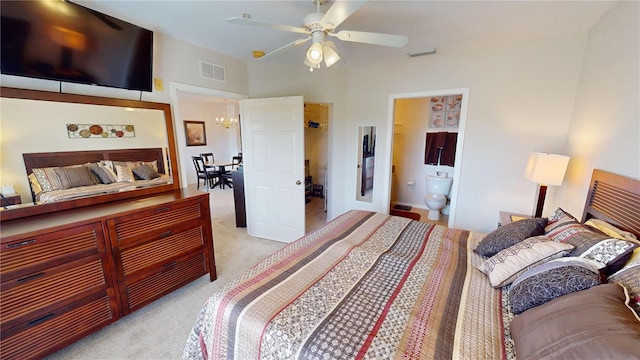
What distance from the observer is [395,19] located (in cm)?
206

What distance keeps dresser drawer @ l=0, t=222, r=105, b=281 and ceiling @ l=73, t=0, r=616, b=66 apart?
1713 millimetres

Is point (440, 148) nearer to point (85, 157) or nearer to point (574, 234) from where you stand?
point (574, 234)

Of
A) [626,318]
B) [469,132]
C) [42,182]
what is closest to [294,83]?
[469,132]

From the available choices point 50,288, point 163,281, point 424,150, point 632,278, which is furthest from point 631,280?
point 424,150

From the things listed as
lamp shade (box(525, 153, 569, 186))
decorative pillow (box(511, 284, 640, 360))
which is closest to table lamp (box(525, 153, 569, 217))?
lamp shade (box(525, 153, 569, 186))

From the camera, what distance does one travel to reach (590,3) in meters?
1.79

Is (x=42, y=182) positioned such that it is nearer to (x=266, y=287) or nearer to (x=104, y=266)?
(x=104, y=266)

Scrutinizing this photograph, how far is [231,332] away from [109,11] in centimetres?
260

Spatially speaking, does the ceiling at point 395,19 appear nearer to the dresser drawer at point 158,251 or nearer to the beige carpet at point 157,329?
the dresser drawer at point 158,251

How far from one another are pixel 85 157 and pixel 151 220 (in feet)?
2.35

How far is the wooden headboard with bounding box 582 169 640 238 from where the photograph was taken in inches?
55.0

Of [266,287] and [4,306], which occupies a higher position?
[266,287]

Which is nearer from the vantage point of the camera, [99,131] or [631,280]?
[631,280]

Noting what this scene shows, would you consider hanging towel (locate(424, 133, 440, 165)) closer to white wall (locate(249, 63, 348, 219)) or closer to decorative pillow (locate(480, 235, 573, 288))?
white wall (locate(249, 63, 348, 219))
